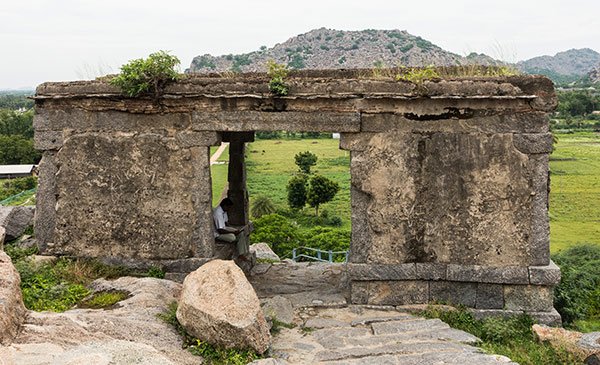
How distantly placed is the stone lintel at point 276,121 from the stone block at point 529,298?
3.26 m

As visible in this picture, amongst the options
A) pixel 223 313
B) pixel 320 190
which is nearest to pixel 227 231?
pixel 223 313

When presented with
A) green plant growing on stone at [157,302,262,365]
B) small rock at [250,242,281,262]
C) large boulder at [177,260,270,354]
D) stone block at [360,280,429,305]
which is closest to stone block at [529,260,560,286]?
stone block at [360,280,429,305]

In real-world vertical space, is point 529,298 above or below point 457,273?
below

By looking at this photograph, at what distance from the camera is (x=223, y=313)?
20.7ft

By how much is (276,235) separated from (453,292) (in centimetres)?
1336

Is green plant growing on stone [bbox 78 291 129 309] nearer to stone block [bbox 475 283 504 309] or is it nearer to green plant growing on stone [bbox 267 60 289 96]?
green plant growing on stone [bbox 267 60 289 96]

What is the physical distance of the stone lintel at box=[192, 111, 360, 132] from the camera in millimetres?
8219

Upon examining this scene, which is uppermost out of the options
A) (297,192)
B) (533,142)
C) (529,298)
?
(533,142)

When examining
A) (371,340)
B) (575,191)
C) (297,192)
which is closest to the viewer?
(371,340)

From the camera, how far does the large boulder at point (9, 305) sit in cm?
521

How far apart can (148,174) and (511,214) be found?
540 cm

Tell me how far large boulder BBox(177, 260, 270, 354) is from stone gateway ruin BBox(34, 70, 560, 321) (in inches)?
85.4

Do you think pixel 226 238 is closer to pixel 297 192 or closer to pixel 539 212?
pixel 539 212

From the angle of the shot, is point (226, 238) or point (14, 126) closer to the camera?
point (226, 238)
